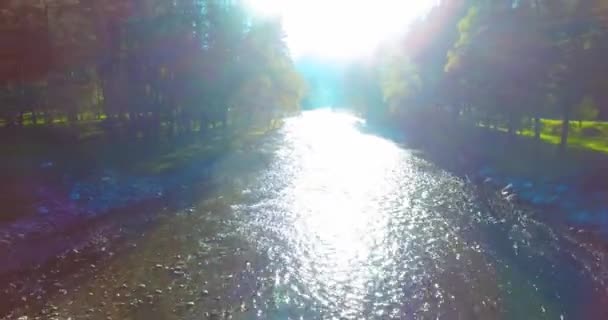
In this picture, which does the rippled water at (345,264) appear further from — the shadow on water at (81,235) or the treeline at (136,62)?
the treeline at (136,62)

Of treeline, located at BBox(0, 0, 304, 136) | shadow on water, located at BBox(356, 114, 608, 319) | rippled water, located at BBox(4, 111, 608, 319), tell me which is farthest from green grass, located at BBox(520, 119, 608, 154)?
treeline, located at BBox(0, 0, 304, 136)

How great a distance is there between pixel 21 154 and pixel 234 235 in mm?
28041

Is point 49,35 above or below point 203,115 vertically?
above

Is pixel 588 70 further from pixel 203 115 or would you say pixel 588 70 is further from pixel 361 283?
pixel 203 115

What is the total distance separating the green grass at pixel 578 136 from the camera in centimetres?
4417

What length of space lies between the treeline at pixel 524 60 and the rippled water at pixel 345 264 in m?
13.0

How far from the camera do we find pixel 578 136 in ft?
175

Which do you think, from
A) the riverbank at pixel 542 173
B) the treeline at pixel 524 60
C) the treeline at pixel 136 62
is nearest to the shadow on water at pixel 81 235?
the treeline at pixel 136 62

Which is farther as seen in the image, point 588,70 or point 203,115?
point 203,115

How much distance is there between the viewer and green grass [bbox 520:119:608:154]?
44.2 meters

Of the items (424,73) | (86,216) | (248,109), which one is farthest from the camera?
(424,73)

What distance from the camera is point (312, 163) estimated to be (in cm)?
5559

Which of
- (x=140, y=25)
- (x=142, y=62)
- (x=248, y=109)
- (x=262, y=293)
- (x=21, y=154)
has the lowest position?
(x=262, y=293)

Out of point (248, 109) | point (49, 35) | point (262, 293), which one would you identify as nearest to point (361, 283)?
point (262, 293)
